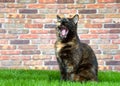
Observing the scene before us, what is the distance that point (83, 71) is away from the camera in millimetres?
5812

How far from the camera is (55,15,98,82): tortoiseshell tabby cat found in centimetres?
574

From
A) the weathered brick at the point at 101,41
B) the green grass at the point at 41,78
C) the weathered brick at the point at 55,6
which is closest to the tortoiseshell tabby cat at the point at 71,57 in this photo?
the green grass at the point at 41,78

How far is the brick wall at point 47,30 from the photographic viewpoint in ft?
26.2

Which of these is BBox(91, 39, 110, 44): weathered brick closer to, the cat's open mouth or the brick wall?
the brick wall

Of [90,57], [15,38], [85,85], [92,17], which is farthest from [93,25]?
[85,85]

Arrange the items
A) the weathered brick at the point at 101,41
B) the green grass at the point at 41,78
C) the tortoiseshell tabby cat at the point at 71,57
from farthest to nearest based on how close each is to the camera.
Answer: the weathered brick at the point at 101,41, the tortoiseshell tabby cat at the point at 71,57, the green grass at the point at 41,78

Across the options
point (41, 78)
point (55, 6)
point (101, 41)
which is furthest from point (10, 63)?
point (41, 78)

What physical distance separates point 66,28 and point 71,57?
0.40 metres

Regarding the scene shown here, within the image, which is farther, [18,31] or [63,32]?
[18,31]

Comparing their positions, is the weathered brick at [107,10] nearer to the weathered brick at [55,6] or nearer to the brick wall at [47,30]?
the brick wall at [47,30]

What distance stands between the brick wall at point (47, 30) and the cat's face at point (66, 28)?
6.99 ft

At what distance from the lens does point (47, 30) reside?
26.3 ft

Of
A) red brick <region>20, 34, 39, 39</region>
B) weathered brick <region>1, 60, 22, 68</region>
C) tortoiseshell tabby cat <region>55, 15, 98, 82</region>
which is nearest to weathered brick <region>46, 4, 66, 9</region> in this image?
red brick <region>20, 34, 39, 39</region>

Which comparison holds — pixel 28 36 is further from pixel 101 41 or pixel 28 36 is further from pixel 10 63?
pixel 101 41
